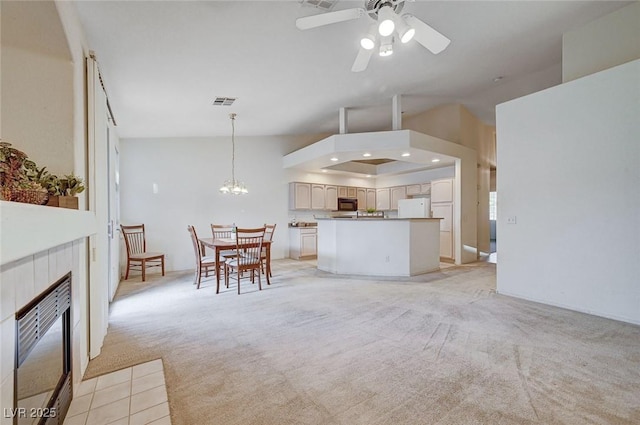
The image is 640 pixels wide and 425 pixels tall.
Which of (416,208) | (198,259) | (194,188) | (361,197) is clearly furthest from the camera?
(361,197)

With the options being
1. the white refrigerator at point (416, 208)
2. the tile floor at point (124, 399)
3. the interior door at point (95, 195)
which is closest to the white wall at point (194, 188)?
the white refrigerator at point (416, 208)

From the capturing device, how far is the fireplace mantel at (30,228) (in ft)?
2.72

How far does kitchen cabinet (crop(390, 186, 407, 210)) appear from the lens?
771 cm

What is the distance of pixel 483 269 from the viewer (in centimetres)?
551

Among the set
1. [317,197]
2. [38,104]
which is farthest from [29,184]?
[317,197]

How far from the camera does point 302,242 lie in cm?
686

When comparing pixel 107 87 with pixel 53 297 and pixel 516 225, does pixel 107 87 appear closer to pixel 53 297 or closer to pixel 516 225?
pixel 53 297

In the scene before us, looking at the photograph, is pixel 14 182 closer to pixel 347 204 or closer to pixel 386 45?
pixel 386 45

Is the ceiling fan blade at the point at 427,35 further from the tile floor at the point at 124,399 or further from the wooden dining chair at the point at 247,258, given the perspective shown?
the tile floor at the point at 124,399

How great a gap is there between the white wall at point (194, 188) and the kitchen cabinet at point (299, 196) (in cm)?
17

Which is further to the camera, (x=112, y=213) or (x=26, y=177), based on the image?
(x=112, y=213)

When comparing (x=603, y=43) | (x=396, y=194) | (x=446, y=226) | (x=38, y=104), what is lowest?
(x=446, y=226)

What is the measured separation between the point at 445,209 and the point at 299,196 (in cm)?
350

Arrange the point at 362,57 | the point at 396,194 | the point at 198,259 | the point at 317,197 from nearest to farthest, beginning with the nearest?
the point at 362,57
the point at 198,259
the point at 317,197
the point at 396,194
